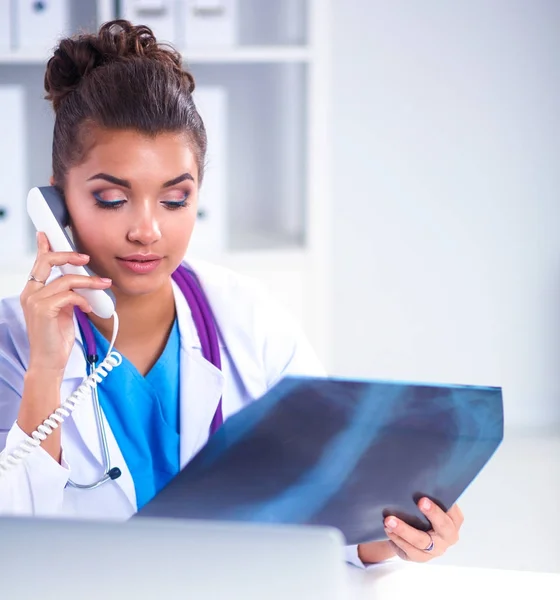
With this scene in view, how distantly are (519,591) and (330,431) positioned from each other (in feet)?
0.85

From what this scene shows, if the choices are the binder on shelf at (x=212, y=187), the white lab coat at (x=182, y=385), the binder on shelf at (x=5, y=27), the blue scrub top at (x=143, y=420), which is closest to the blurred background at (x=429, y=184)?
the binder on shelf at (x=212, y=187)

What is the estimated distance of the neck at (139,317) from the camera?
1389mm

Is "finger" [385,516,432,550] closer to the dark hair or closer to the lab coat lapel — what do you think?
the lab coat lapel


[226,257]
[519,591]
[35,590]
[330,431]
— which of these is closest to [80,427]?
[330,431]

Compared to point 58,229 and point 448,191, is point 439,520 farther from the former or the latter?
point 448,191

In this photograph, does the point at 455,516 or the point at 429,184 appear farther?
the point at 429,184

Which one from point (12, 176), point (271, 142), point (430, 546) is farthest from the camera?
point (271, 142)

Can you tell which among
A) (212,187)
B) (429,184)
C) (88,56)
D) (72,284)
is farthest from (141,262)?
(429,184)

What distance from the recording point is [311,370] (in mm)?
1474

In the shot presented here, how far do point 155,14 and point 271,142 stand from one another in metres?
0.69

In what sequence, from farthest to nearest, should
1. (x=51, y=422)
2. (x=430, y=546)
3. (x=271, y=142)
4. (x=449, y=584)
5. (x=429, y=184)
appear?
(x=429, y=184), (x=271, y=142), (x=51, y=422), (x=430, y=546), (x=449, y=584)

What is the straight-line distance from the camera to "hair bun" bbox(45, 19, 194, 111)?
137cm

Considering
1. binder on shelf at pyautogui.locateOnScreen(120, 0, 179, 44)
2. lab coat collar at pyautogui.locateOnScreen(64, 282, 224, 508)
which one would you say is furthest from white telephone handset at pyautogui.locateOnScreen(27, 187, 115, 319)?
binder on shelf at pyautogui.locateOnScreen(120, 0, 179, 44)

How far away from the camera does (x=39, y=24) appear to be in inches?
93.0
